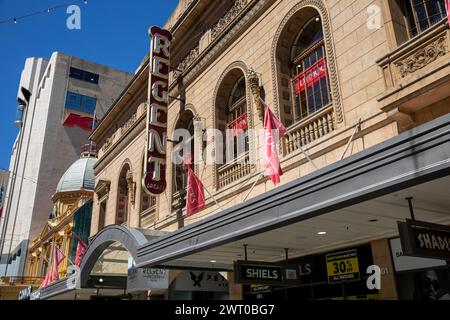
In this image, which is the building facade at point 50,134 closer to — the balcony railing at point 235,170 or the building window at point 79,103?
the building window at point 79,103

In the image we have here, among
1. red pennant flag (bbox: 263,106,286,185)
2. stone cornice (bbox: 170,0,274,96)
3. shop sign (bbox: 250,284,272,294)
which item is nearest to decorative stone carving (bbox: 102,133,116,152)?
stone cornice (bbox: 170,0,274,96)

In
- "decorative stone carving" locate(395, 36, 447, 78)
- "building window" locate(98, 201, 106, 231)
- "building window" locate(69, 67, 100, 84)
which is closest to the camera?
"decorative stone carving" locate(395, 36, 447, 78)

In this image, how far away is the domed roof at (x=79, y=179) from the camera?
174 ft

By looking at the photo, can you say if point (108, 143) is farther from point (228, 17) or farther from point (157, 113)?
point (228, 17)

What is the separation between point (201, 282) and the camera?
15672mm

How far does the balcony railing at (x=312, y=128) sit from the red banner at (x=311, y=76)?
4.76 ft

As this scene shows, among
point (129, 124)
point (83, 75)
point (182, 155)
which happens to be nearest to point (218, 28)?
point (182, 155)

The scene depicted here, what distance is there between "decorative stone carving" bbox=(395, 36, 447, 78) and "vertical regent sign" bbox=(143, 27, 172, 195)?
1111cm

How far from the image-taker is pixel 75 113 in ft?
222

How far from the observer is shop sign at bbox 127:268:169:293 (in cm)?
1436

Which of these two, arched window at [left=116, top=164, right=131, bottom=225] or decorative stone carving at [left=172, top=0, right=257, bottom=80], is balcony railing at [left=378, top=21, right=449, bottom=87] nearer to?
decorative stone carving at [left=172, top=0, right=257, bottom=80]

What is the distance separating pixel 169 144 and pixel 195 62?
3.87m
